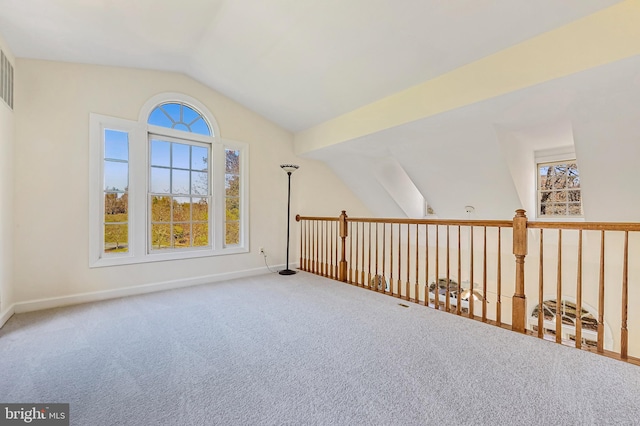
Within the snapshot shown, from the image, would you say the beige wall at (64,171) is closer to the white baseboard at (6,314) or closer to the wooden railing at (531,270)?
the white baseboard at (6,314)

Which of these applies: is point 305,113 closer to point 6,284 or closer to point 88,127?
point 88,127

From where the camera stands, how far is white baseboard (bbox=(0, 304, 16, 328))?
2447mm

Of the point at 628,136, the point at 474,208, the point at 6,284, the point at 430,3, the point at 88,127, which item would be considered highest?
the point at 430,3

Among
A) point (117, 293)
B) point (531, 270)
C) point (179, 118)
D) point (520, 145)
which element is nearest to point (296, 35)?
point (179, 118)

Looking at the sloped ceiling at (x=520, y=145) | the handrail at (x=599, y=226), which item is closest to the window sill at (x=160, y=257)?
the sloped ceiling at (x=520, y=145)

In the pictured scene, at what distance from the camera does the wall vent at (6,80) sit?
7.94 feet

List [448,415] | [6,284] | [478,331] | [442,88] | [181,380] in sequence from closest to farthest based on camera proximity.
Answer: [448,415] < [181,380] < [478,331] < [6,284] < [442,88]

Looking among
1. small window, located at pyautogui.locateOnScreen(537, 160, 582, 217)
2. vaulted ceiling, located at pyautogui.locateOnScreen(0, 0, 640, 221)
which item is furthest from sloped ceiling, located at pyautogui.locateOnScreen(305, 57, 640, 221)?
small window, located at pyautogui.locateOnScreen(537, 160, 582, 217)

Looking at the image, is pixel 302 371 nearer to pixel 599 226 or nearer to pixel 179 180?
pixel 599 226

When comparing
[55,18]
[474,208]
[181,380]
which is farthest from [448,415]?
[55,18]

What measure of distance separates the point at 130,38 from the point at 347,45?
82.0 inches

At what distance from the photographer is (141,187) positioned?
Answer: 3.41 metres

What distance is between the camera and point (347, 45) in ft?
8.71

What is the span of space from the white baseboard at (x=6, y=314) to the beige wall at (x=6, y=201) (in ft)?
0.09
